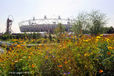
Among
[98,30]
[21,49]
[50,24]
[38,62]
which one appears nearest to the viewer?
[38,62]

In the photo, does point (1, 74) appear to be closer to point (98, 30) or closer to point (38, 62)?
point (38, 62)

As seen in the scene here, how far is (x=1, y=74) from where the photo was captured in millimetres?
2598

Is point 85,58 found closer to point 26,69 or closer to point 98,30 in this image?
point 26,69

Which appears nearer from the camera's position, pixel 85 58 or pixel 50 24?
pixel 85 58

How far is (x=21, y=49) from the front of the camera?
11.9ft

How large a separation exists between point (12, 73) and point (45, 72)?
69 cm

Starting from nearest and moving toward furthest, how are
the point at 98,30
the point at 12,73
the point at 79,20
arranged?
the point at 12,73 → the point at 98,30 → the point at 79,20

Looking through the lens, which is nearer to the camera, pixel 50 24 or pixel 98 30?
pixel 98 30

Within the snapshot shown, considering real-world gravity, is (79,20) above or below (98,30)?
above

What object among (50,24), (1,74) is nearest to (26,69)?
(1,74)

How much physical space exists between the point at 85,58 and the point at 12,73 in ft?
4.84

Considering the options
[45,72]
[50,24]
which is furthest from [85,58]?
[50,24]

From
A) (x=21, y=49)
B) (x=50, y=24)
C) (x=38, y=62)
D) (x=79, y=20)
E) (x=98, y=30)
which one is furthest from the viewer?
(x=50, y=24)

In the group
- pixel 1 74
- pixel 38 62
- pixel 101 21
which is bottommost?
pixel 1 74
